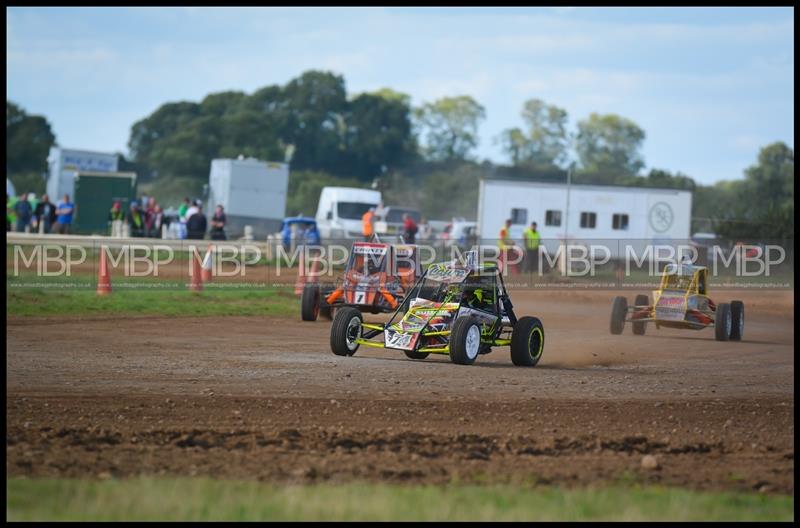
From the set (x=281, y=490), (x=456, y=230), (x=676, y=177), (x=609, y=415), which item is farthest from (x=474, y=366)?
(x=676, y=177)

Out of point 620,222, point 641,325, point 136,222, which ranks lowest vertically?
point 641,325

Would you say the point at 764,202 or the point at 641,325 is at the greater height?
the point at 764,202

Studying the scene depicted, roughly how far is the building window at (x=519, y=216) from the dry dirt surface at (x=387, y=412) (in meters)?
21.0

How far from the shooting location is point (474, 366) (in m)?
14.3

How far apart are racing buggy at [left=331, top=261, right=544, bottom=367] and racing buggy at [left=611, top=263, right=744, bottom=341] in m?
5.03

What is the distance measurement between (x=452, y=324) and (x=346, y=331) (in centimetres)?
148

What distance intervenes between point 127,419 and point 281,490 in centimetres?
290

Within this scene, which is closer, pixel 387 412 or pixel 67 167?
pixel 387 412

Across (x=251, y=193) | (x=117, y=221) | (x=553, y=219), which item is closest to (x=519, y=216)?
(x=553, y=219)

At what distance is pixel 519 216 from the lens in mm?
38688

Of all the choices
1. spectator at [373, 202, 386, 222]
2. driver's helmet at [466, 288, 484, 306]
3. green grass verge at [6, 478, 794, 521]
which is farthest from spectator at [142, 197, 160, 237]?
green grass verge at [6, 478, 794, 521]

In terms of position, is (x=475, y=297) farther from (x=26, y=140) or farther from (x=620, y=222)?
(x=26, y=140)

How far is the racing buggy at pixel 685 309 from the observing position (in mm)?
18953

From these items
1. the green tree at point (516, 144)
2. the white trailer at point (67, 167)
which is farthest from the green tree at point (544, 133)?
the white trailer at point (67, 167)
